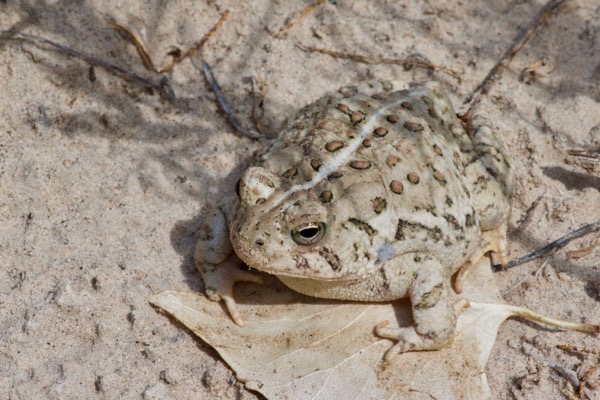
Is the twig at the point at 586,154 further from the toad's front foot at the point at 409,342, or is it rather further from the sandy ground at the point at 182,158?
the toad's front foot at the point at 409,342

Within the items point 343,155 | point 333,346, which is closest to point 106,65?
point 343,155

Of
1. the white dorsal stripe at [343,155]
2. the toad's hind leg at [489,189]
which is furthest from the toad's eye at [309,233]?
the toad's hind leg at [489,189]

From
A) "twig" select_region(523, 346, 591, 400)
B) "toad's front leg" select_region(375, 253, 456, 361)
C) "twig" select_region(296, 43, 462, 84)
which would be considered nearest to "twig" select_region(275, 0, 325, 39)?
"twig" select_region(296, 43, 462, 84)

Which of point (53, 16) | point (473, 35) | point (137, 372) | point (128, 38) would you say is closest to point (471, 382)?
point (137, 372)

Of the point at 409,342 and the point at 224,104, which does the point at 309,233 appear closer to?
the point at 409,342

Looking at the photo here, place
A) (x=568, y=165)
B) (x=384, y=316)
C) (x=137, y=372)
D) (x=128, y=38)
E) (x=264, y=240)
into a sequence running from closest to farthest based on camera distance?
(x=264, y=240) → (x=137, y=372) → (x=384, y=316) → (x=568, y=165) → (x=128, y=38)

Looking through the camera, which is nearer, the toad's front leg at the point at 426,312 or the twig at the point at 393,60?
the toad's front leg at the point at 426,312

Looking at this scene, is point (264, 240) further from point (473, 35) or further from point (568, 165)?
point (473, 35)
